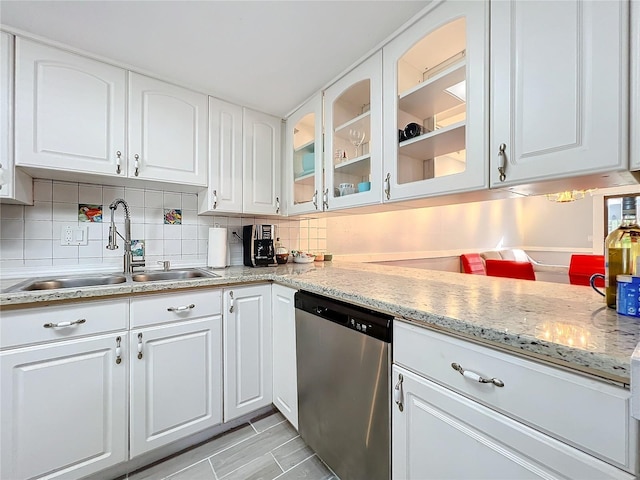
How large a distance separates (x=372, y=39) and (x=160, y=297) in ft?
5.48

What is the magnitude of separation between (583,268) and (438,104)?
2273 mm

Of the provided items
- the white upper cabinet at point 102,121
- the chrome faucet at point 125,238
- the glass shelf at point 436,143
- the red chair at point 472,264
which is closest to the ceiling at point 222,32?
the white upper cabinet at point 102,121

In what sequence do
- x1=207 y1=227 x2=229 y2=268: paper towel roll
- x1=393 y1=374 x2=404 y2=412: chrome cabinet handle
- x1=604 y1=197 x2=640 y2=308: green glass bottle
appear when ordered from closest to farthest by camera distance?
1. x1=604 y1=197 x2=640 y2=308: green glass bottle
2. x1=393 y1=374 x2=404 y2=412: chrome cabinet handle
3. x1=207 y1=227 x2=229 y2=268: paper towel roll

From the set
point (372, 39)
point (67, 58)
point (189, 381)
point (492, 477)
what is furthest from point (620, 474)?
point (67, 58)

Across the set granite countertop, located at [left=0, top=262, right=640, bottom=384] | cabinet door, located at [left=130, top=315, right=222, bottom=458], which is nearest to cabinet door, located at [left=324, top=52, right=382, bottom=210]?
granite countertop, located at [left=0, top=262, right=640, bottom=384]

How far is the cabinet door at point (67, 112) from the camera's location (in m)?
1.29

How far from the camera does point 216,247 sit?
197 cm

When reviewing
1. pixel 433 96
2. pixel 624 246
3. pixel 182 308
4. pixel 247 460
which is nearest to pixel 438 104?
pixel 433 96

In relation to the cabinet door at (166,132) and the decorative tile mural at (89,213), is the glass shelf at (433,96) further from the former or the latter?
the decorative tile mural at (89,213)

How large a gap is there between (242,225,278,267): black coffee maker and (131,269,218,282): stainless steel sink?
1.24 ft

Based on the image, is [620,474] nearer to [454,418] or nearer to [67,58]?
[454,418]

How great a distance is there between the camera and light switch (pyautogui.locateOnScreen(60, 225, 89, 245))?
1.58 metres

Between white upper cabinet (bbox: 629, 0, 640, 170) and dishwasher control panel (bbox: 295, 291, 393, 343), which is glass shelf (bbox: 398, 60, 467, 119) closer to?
white upper cabinet (bbox: 629, 0, 640, 170)

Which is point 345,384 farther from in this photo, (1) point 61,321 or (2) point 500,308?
(1) point 61,321
